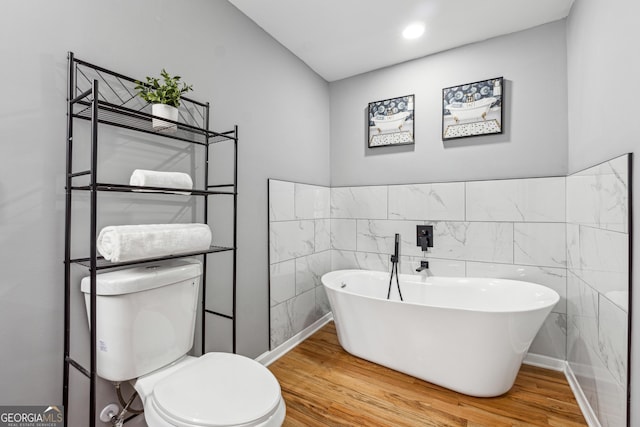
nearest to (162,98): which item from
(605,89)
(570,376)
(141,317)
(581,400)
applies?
(141,317)

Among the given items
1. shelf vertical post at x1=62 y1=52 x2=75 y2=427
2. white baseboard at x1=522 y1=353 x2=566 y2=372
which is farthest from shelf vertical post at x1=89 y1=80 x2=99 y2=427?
white baseboard at x1=522 y1=353 x2=566 y2=372

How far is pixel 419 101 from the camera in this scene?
275cm

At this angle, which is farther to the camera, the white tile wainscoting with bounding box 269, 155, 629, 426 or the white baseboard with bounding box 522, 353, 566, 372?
the white baseboard with bounding box 522, 353, 566, 372

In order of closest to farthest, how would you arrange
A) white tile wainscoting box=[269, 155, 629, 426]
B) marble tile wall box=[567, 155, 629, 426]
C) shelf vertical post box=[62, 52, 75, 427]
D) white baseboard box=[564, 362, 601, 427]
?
shelf vertical post box=[62, 52, 75, 427] → marble tile wall box=[567, 155, 629, 426] → white tile wainscoting box=[269, 155, 629, 426] → white baseboard box=[564, 362, 601, 427]

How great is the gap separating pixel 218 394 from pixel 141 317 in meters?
0.47

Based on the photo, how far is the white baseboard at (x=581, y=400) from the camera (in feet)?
5.37

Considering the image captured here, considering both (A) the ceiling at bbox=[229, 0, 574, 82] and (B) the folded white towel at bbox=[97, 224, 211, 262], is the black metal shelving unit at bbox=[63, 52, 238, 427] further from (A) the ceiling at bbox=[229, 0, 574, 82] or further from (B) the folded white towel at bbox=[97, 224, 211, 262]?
(A) the ceiling at bbox=[229, 0, 574, 82]

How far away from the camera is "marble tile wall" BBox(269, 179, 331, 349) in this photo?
243 cm

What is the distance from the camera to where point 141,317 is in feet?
4.25

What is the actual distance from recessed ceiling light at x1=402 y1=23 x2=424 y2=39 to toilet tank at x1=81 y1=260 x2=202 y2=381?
7.48ft

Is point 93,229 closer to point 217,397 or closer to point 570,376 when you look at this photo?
point 217,397

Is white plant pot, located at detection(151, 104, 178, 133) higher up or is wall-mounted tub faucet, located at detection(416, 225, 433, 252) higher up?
white plant pot, located at detection(151, 104, 178, 133)

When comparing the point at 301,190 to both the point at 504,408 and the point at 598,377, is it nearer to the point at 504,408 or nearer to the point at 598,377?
the point at 504,408

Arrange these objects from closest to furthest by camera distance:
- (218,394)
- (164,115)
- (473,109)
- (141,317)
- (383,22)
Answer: (218,394) < (141,317) < (164,115) < (383,22) < (473,109)
